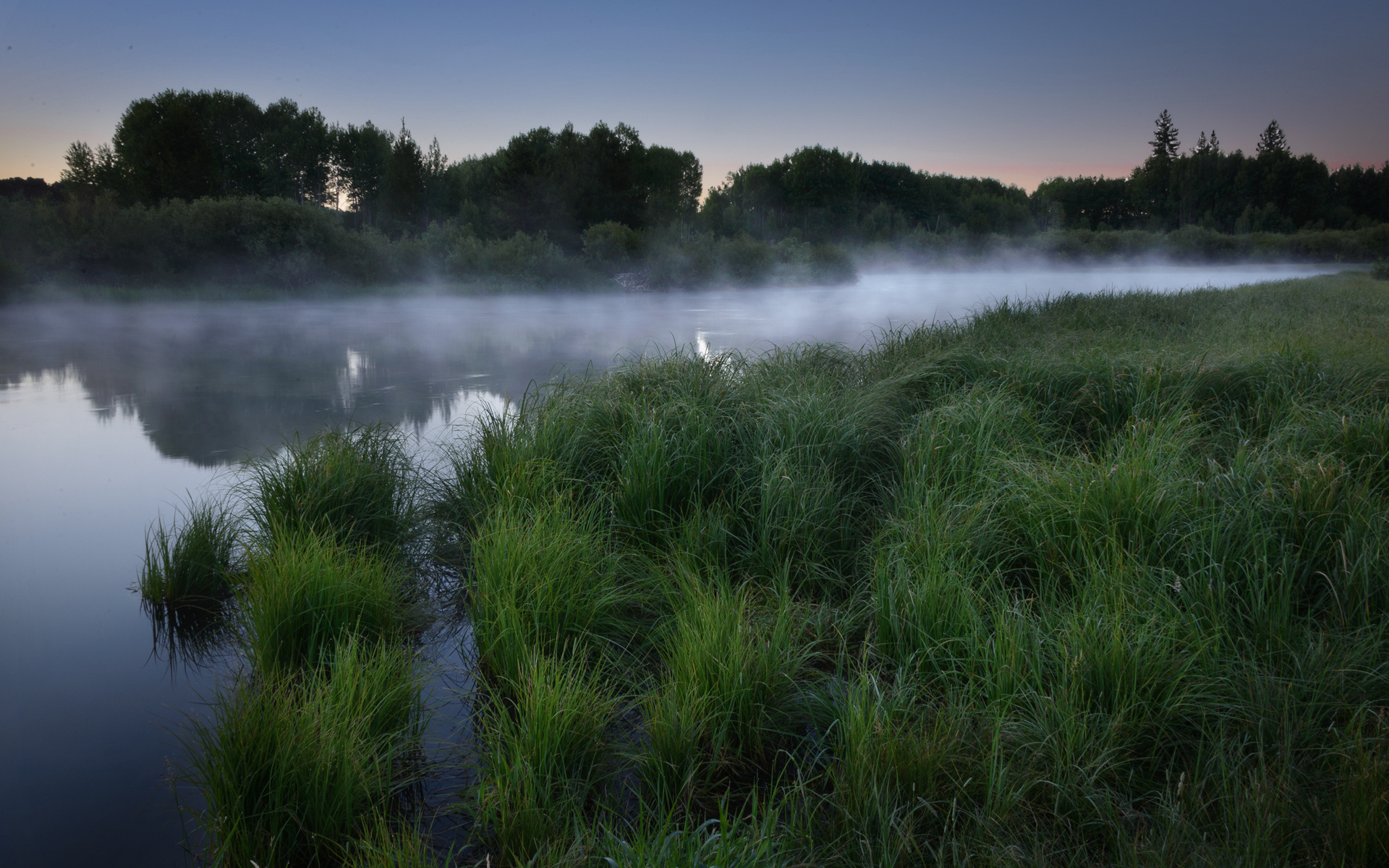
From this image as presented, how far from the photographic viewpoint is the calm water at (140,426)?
2.62 m

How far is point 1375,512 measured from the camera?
288cm

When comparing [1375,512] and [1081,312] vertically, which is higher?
[1081,312]

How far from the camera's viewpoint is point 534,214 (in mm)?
34188

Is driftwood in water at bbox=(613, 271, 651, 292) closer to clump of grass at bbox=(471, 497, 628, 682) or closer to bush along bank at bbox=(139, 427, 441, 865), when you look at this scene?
bush along bank at bbox=(139, 427, 441, 865)

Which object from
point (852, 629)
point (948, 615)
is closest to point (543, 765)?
point (852, 629)

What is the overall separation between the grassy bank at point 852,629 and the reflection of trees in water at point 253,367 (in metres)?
2.07

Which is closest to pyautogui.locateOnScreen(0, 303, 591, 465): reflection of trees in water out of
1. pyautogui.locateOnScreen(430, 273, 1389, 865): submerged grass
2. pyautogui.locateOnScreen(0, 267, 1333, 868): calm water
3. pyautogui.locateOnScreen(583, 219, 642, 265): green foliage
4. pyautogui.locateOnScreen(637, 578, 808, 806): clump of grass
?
pyautogui.locateOnScreen(0, 267, 1333, 868): calm water

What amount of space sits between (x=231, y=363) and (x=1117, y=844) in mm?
13140

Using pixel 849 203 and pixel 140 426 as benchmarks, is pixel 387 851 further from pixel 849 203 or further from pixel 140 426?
pixel 849 203

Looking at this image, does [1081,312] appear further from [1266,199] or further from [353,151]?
[1266,199]

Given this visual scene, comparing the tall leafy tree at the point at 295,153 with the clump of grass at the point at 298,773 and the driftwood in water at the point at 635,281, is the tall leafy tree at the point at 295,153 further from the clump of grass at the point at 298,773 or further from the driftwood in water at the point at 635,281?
the clump of grass at the point at 298,773

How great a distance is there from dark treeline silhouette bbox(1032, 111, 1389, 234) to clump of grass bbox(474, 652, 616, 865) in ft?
153

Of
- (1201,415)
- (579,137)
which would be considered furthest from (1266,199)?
(1201,415)

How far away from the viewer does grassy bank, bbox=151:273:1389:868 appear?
193 centimetres
